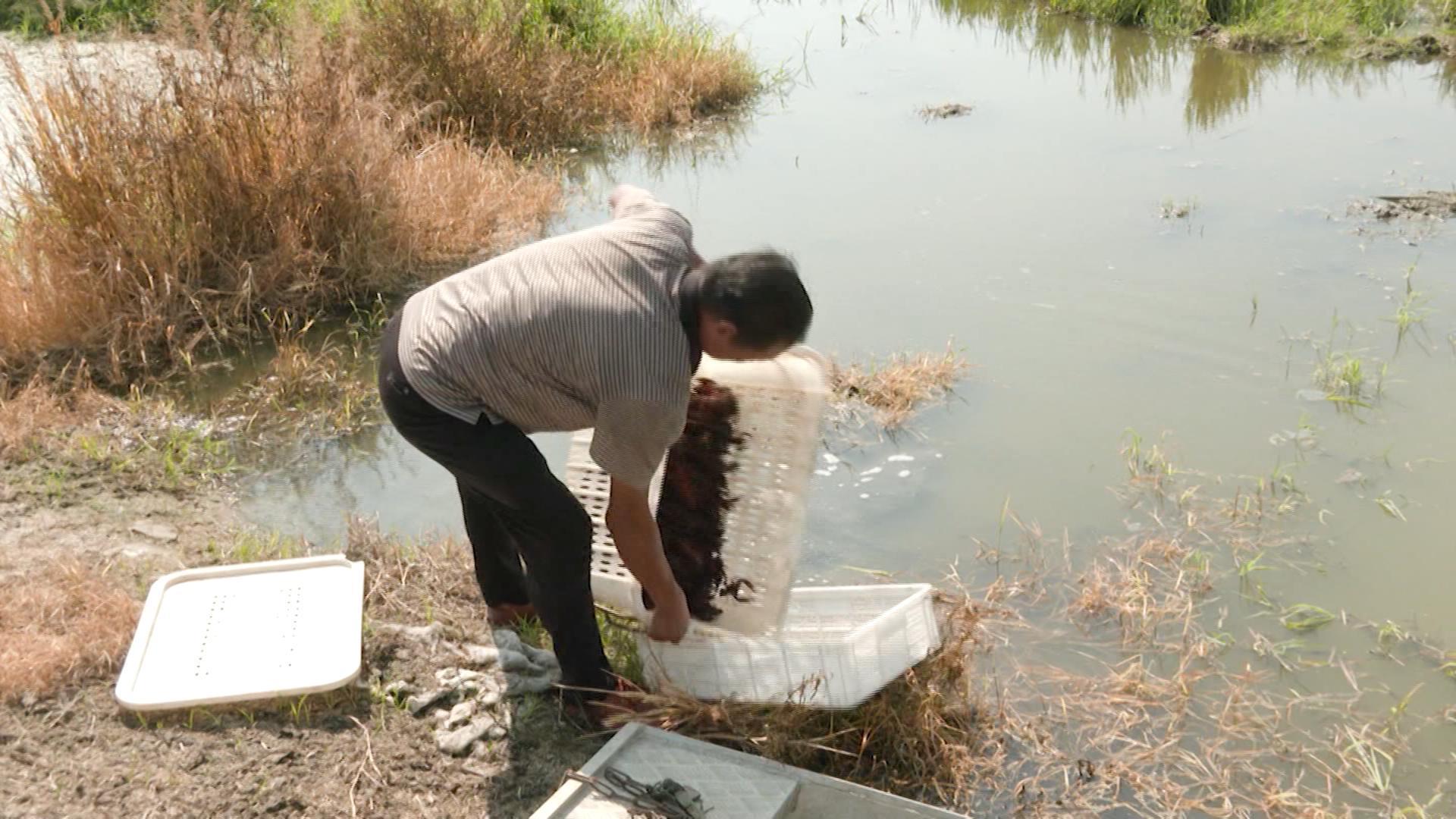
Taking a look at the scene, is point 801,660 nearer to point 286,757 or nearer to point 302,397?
point 286,757

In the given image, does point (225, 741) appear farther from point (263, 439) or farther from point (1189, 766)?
point (1189, 766)

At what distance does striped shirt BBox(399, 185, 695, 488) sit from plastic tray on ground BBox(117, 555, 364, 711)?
34.9 inches

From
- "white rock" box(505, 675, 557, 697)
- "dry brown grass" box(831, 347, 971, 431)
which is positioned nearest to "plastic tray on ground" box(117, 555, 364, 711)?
"white rock" box(505, 675, 557, 697)

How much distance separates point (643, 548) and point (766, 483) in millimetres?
688

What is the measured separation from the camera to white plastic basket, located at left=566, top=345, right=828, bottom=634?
10.6 feet

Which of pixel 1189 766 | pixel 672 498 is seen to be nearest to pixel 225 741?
pixel 672 498

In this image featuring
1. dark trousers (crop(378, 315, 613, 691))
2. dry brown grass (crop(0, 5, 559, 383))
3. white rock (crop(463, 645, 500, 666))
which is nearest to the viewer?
dark trousers (crop(378, 315, 613, 691))

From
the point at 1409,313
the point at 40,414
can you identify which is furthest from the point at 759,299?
the point at 1409,313

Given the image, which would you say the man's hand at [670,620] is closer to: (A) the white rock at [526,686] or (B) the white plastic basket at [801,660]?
(B) the white plastic basket at [801,660]

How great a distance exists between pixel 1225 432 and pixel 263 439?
3609 millimetres

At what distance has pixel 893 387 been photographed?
16.2 ft

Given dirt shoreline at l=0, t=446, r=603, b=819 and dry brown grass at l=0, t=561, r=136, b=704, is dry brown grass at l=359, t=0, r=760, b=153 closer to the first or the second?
dry brown grass at l=0, t=561, r=136, b=704

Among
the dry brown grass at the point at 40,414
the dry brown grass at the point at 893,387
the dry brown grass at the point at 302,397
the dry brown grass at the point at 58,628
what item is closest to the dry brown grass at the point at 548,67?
the dry brown grass at the point at 302,397

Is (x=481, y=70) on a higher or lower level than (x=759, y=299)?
lower
